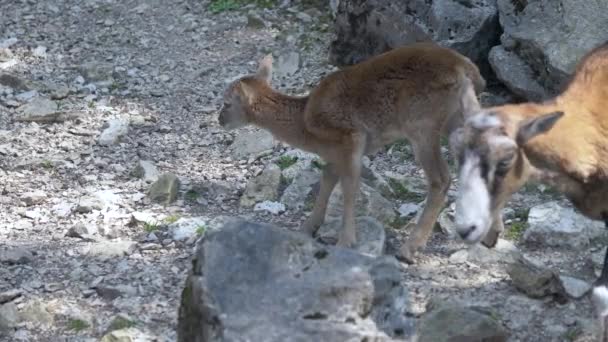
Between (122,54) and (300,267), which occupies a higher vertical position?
(300,267)

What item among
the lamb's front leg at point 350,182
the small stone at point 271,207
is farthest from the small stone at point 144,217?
the lamb's front leg at point 350,182

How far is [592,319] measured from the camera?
7324mm

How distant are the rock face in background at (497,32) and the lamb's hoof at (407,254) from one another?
2434 millimetres

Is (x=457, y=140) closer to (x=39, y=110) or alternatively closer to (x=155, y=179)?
(x=155, y=179)

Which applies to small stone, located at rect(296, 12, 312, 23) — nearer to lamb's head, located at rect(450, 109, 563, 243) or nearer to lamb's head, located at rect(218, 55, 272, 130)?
lamb's head, located at rect(218, 55, 272, 130)

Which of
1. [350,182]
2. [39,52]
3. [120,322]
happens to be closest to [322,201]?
[350,182]

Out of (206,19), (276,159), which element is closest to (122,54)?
(206,19)

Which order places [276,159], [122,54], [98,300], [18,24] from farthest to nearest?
[18,24] < [122,54] < [276,159] < [98,300]

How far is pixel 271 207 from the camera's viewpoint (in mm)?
9320

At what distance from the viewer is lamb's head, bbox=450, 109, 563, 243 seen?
642 cm

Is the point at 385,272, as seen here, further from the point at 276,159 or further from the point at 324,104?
the point at 276,159

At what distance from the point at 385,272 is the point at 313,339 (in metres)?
0.63

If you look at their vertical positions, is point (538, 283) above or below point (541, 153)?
below

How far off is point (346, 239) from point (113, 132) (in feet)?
10.3
